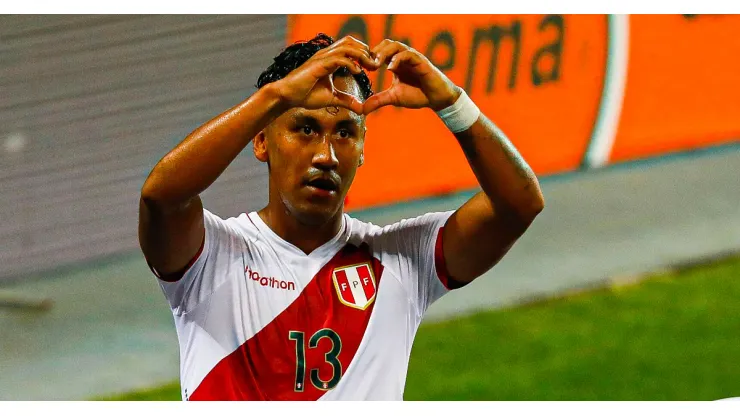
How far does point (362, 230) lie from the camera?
2.79 m

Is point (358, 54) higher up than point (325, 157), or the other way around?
point (358, 54)

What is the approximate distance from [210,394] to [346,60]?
2.75 feet

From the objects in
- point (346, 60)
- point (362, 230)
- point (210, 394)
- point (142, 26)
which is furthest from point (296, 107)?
point (142, 26)

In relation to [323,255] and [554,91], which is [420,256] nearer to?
[323,255]

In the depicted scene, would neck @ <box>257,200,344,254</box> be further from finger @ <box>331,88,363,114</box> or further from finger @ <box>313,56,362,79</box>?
finger @ <box>313,56,362,79</box>

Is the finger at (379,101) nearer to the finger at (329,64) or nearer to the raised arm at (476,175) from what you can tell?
the raised arm at (476,175)

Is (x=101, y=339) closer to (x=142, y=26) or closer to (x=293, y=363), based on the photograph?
(x=142, y=26)

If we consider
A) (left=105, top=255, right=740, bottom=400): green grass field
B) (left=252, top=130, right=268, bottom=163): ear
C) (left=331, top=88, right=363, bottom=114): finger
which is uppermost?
(left=331, top=88, right=363, bottom=114): finger

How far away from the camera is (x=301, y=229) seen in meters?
2.71

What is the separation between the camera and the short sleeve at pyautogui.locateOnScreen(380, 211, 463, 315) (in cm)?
273

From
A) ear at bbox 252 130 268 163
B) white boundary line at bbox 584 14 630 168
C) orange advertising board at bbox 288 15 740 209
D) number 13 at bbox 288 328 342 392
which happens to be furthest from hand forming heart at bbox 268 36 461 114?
white boundary line at bbox 584 14 630 168

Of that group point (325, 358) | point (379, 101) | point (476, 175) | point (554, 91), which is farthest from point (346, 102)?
point (554, 91)

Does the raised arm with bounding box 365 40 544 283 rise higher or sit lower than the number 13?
higher

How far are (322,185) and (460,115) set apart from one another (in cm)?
37
